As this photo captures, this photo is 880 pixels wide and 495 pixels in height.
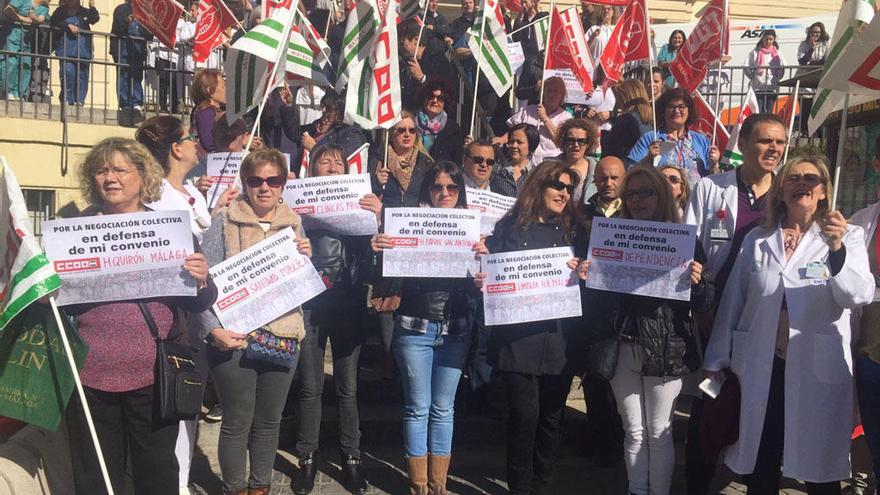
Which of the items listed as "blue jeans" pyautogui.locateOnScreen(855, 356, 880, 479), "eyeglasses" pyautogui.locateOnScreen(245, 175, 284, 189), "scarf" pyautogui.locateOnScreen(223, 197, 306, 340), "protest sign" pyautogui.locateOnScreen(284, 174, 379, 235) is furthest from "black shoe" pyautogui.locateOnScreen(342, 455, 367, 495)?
"blue jeans" pyautogui.locateOnScreen(855, 356, 880, 479)

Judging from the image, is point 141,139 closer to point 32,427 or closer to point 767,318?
point 32,427

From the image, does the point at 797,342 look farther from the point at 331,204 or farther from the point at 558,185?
the point at 331,204

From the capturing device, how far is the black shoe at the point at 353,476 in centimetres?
590

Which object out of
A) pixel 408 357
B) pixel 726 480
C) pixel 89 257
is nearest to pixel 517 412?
pixel 408 357

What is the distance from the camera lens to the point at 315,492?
19.4 ft

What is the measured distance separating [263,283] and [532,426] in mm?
1677

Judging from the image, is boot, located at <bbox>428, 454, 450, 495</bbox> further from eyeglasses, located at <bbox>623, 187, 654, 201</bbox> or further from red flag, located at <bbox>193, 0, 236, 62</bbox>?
red flag, located at <bbox>193, 0, 236, 62</bbox>

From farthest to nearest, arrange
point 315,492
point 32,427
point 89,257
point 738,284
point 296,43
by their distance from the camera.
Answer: point 296,43 → point 315,492 → point 738,284 → point 32,427 → point 89,257

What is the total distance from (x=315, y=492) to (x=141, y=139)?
2.35 meters

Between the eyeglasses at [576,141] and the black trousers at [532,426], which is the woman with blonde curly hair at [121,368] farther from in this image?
the eyeglasses at [576,141]

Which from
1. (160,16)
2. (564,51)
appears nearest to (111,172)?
(564,51)

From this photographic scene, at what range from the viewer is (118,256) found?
432cm

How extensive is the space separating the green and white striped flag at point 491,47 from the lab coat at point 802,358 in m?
3.73

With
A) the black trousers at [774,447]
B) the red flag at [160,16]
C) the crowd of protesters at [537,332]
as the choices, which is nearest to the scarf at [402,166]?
the crowd of protesters at [537,332]
